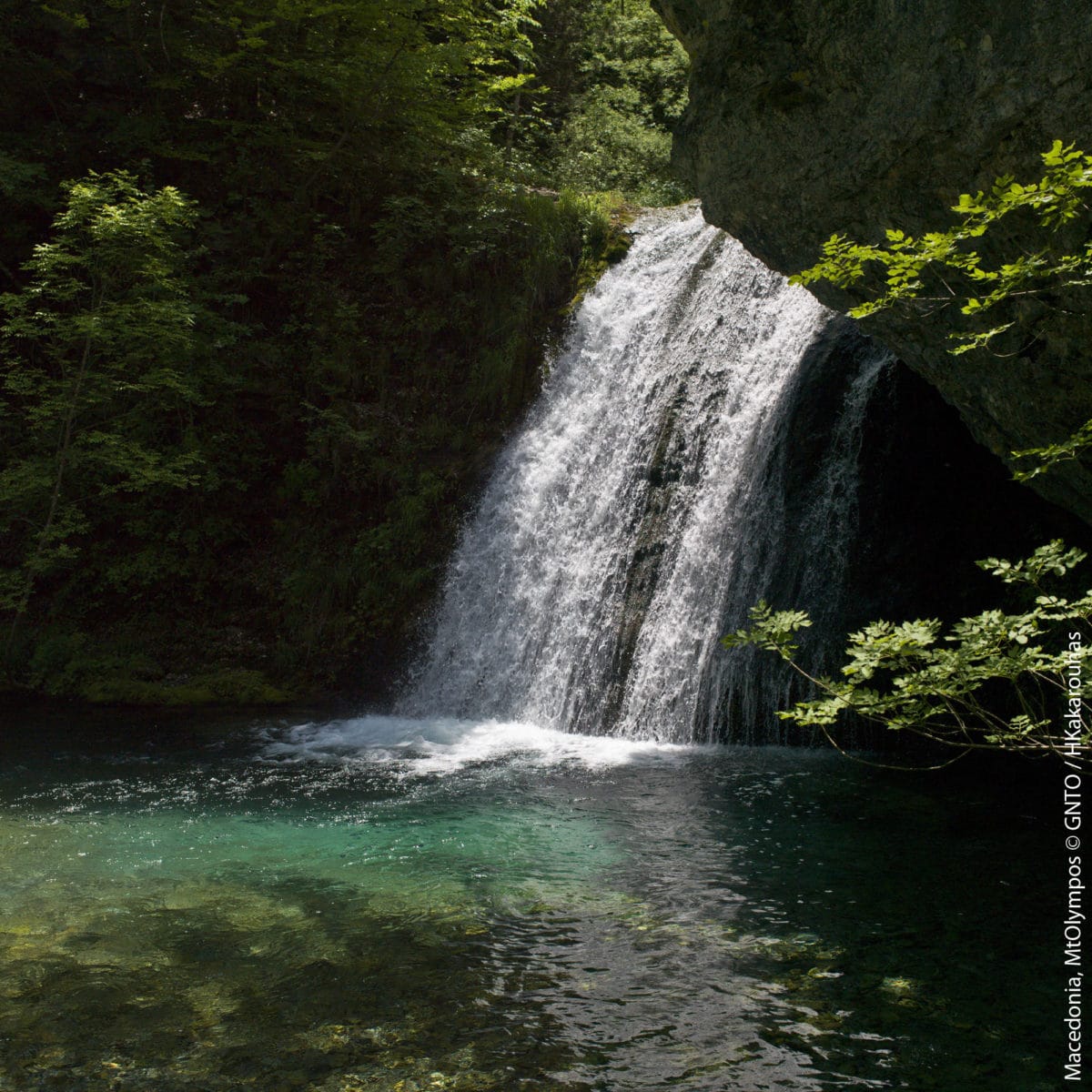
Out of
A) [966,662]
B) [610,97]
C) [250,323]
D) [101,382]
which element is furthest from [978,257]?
[610,97]

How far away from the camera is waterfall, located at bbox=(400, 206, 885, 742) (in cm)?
902

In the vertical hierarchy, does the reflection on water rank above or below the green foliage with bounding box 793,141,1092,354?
below

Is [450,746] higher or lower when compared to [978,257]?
lower

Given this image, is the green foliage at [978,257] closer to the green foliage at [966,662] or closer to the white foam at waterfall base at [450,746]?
the green foliage at [966,662]

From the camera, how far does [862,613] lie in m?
8.39

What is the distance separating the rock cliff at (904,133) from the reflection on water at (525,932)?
2914 millimetres

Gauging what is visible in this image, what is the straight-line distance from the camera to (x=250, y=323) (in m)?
13.6

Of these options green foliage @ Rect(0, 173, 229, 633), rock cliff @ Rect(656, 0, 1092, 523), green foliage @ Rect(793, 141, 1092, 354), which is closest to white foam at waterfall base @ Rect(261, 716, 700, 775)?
green foliage @ Rect(0, 173, 229, 633)

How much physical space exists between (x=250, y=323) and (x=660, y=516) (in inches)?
284

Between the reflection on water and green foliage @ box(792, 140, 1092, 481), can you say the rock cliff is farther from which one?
the reflection on water

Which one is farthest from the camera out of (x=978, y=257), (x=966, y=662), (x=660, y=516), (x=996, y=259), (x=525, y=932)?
(x=660, y=516)

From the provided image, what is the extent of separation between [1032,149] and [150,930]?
6028 millimetres

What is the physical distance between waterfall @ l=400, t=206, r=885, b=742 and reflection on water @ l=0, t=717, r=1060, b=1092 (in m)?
1.80

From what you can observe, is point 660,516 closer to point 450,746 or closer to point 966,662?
point 450,746
